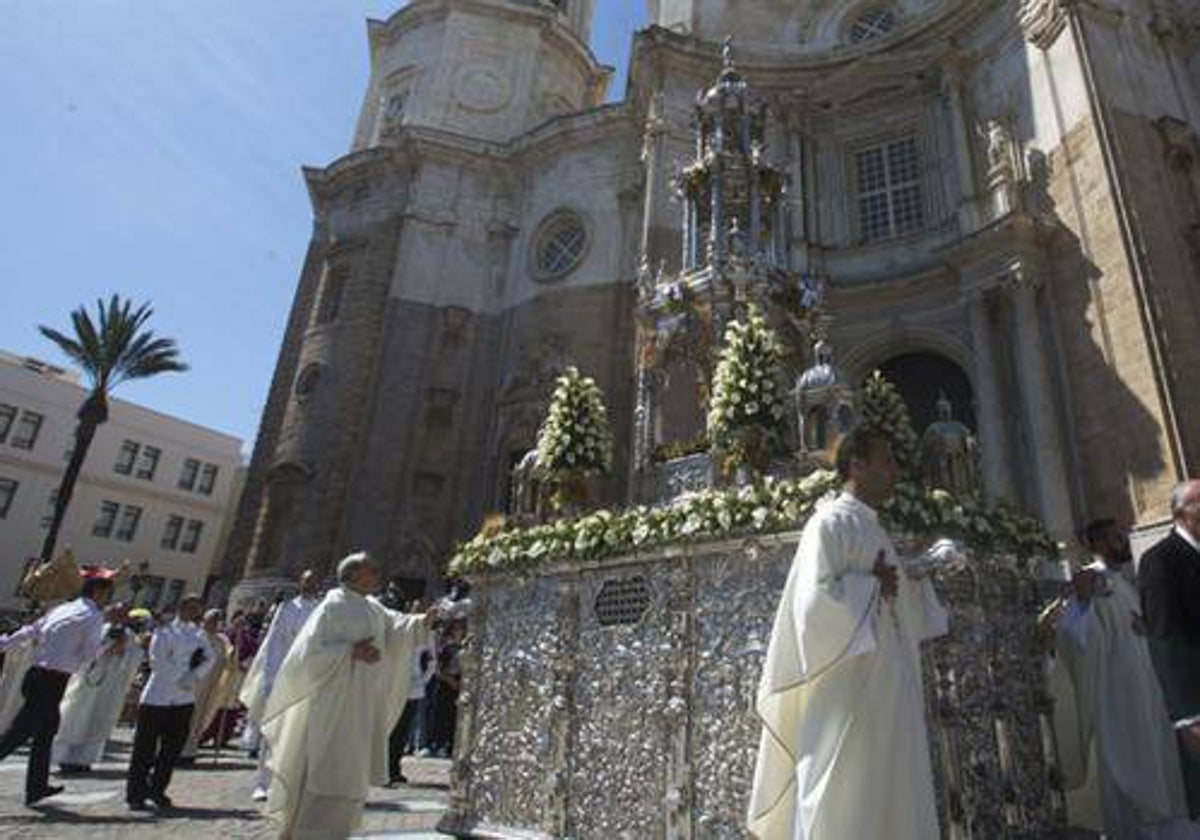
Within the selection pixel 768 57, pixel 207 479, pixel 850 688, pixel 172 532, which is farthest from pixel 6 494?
pixel 850 688

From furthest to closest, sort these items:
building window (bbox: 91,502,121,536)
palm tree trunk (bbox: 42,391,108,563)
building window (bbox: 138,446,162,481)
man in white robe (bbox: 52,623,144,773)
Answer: building window (bbox: 138,446,162,481), building window (bbox: 91,502,121,536), palm tree trunk (bbox: 42,391,108,563), man in white robe (bbox: 52,623,144,773)

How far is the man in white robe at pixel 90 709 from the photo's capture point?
972cm

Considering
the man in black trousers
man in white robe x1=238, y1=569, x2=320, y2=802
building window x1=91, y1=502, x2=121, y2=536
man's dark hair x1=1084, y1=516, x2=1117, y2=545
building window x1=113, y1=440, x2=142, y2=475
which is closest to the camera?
the man in black trousers

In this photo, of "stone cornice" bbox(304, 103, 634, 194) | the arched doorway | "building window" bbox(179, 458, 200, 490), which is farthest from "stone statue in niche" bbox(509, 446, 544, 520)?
"building window" bbox(179, 458, 200, 490)

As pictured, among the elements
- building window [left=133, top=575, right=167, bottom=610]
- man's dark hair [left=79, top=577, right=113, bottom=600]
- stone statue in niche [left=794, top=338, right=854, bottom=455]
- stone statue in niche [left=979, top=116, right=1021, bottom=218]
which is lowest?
man's dark hair [left=79, top=577, right=113, bottom=600]

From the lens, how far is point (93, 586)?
26.6 feet

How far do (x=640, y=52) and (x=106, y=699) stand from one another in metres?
20.0

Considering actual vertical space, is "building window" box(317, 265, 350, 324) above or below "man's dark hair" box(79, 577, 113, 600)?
above

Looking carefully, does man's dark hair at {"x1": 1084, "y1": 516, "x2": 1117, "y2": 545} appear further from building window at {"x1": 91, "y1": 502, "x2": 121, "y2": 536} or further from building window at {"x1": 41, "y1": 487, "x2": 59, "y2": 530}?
building window at {"x1": 91, "y1": 502, "x2": 121, "y2": 536}

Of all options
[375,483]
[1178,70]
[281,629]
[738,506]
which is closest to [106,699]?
[281,629]

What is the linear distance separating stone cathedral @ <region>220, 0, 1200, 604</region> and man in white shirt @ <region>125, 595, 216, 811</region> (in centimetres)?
611

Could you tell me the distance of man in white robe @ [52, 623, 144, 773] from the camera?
972 cm

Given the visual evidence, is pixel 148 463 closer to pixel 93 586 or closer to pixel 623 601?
pixel 93 586

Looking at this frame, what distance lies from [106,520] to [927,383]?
136 feet
